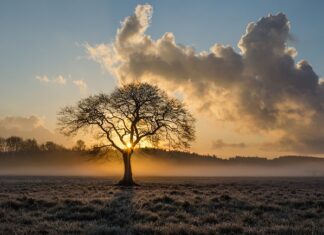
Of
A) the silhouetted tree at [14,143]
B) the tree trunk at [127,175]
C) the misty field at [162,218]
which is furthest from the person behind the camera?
the silhouetted tree at [14,143]

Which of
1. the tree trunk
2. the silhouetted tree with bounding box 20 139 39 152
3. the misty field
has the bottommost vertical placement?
the misty field

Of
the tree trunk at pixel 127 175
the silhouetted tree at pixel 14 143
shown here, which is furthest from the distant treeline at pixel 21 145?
the tree trunk at pixel 127 175

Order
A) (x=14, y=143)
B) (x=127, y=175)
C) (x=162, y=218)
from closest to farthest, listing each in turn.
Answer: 1. (x=162, y=218)
2. (x=127, y=175)
3. (x=14, y=143)

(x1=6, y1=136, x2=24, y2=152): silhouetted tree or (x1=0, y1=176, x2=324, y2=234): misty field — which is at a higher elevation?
(x1=6, y1=136, x2=24, y2=152): silhouetted tree

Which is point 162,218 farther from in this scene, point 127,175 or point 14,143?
point 14,143

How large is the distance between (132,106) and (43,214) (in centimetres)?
3806

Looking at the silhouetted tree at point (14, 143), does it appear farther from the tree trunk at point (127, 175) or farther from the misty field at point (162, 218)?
the misty field at point (162, 218)

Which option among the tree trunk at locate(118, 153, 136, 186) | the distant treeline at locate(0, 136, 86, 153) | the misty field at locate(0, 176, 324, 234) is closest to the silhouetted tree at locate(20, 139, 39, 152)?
the distant treeline at locate(0, 136, 86, 153)

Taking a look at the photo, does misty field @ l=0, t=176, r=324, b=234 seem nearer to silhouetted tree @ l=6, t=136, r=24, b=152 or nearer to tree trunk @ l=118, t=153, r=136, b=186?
tree trunk @ l=118, t=153, r=136, b=186

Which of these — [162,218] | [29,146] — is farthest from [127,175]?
[29,146]

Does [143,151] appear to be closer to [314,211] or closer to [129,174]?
[129,174]

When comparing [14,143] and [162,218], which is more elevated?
[14,143]

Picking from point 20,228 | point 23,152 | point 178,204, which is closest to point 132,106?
point 178,204

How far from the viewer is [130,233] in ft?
43.4
